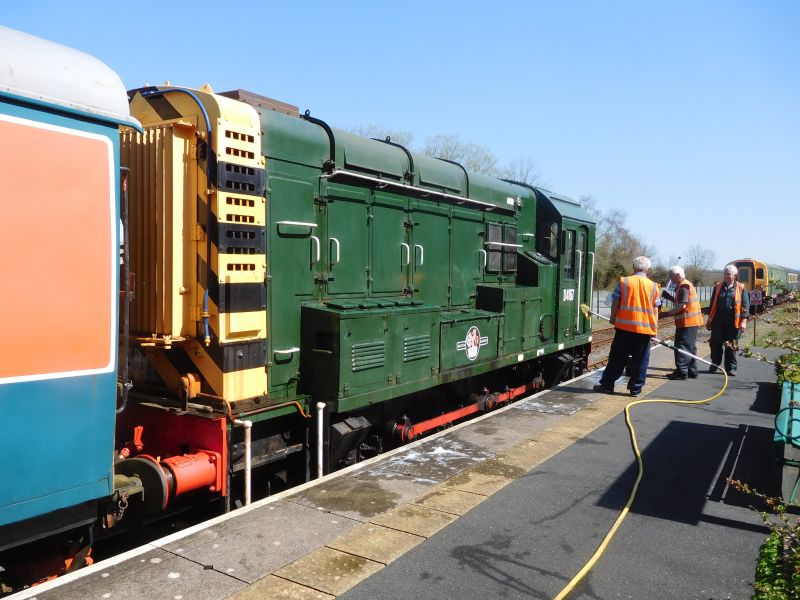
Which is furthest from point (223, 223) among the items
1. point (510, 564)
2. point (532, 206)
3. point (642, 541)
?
point (532, 206)

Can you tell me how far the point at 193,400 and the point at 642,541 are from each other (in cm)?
338

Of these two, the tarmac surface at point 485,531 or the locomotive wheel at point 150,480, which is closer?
the tarmac surface at point 485,531

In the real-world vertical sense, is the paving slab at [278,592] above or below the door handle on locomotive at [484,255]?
below

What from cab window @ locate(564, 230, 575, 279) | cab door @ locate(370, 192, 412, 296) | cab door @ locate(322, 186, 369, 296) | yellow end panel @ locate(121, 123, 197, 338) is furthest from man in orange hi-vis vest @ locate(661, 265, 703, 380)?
yellow end panel @ locate(121, 123, 197, 338)

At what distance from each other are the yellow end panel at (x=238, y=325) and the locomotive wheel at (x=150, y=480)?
0.99 metres

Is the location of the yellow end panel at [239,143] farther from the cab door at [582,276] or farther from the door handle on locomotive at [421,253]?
the cab door at [582,276]

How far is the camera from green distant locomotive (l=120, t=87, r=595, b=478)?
4484mm

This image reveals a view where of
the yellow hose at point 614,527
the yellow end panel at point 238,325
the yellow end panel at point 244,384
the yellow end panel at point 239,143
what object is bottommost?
the yellow hose at point 614,527

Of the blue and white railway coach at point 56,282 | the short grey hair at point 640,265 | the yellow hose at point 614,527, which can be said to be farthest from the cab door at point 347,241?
the short grey hair at point 640,265

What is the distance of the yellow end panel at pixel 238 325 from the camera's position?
4508 millimetres

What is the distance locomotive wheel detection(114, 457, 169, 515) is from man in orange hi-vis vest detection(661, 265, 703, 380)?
28.9 ft

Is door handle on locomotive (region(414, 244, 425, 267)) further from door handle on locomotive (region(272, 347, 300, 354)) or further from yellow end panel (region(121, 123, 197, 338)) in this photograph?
yellow end panel (region(121, 123, 197, 338))

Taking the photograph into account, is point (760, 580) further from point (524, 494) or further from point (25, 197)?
point (25, 197)

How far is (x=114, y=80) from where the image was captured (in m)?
3.34
